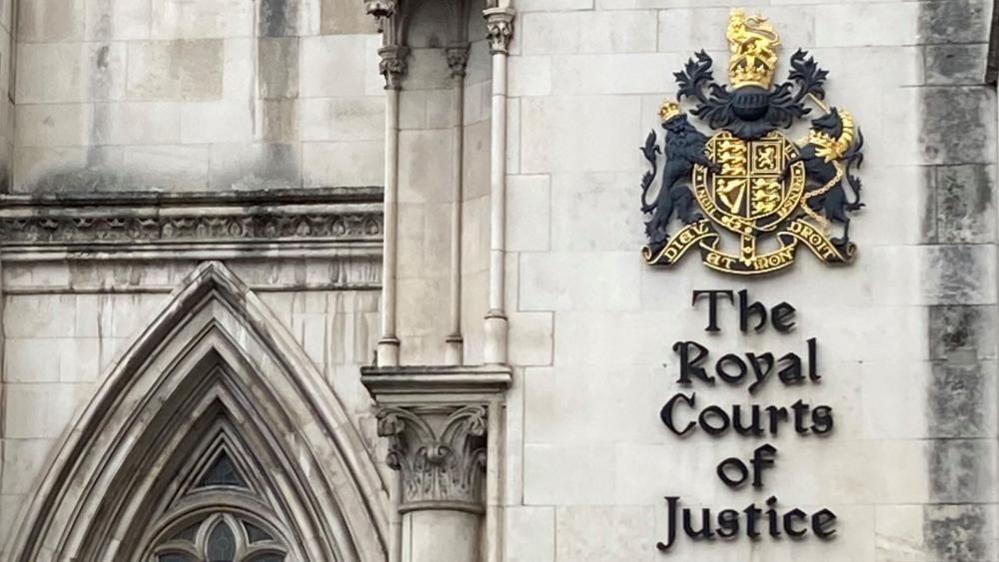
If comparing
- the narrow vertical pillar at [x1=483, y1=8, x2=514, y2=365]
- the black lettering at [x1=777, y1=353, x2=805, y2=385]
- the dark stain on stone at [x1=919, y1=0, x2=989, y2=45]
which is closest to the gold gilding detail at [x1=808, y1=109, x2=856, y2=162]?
the dark stain on stone at [x1=919, y1=0, x2=989, y2=45]

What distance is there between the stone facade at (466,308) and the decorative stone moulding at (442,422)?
21 mm

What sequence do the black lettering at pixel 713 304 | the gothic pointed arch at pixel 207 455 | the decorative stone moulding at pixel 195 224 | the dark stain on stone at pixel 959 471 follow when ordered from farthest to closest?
the decorative stone moulding at pixel 195 224, the gothic pointed arch at pixel 207 455, the black lettering at pixel 713 304, the dark stain on stone at pixel 959 471

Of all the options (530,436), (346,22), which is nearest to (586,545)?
(530,436)

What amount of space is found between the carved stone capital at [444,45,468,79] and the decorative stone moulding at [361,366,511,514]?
2.29m

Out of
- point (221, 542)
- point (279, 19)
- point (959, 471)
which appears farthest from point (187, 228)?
point (959, 471)

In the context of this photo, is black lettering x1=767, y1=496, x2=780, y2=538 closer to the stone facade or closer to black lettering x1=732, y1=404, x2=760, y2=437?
the stone facade

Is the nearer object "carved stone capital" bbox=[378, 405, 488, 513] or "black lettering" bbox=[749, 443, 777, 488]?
"black lettering" bbox=[749, 443, 777, 488]

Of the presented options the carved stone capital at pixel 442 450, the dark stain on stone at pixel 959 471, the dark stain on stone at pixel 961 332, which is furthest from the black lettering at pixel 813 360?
the carved stone capital at pixel 442 450

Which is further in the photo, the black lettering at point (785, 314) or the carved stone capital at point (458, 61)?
the carved stone capital at point (458, 61)

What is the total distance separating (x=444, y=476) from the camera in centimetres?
2084

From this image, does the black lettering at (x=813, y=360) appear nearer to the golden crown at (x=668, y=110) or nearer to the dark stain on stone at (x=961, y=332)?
the dark stain on stone at (x=961, y=332)

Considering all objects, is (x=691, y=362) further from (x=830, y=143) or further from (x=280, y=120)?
(x=280, y=120)

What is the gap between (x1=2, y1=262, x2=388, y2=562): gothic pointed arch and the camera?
23469 mm

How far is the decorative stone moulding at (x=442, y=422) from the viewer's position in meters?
20.8
